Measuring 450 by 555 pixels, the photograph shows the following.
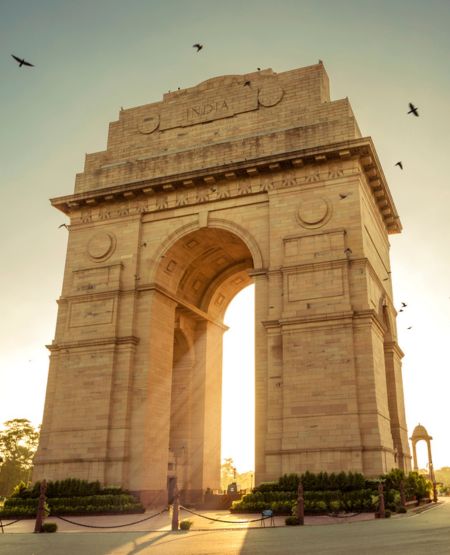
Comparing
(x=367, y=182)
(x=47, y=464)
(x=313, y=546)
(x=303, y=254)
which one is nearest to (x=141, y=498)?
(x=47, y=464)

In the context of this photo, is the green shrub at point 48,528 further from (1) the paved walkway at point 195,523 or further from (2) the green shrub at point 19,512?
(2) the green shrub at point 19,512

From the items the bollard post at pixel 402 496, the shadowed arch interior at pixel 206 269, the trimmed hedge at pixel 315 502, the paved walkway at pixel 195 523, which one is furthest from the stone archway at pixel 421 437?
the paved walkway at pixel 195 523

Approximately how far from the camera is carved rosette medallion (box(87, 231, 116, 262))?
29781 mm

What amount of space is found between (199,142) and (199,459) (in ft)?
57.0

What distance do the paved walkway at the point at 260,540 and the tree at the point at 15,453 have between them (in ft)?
188

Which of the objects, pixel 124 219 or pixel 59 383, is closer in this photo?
pixel 59 383

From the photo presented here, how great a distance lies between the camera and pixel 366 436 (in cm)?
2209

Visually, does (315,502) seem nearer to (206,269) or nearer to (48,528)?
(48,528)

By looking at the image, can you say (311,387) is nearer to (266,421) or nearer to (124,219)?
(266,421)

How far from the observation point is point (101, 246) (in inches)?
1180

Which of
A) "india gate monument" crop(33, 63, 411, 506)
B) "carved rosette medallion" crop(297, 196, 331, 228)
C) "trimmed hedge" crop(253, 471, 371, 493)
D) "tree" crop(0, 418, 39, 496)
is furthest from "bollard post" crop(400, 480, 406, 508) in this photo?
"tree" crop(0, 418, 39, 496)

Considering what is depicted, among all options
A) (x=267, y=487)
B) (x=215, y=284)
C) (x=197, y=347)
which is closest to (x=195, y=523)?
(x=267, y=487)

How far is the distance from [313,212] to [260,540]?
16.5 m

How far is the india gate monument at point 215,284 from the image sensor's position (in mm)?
23500
